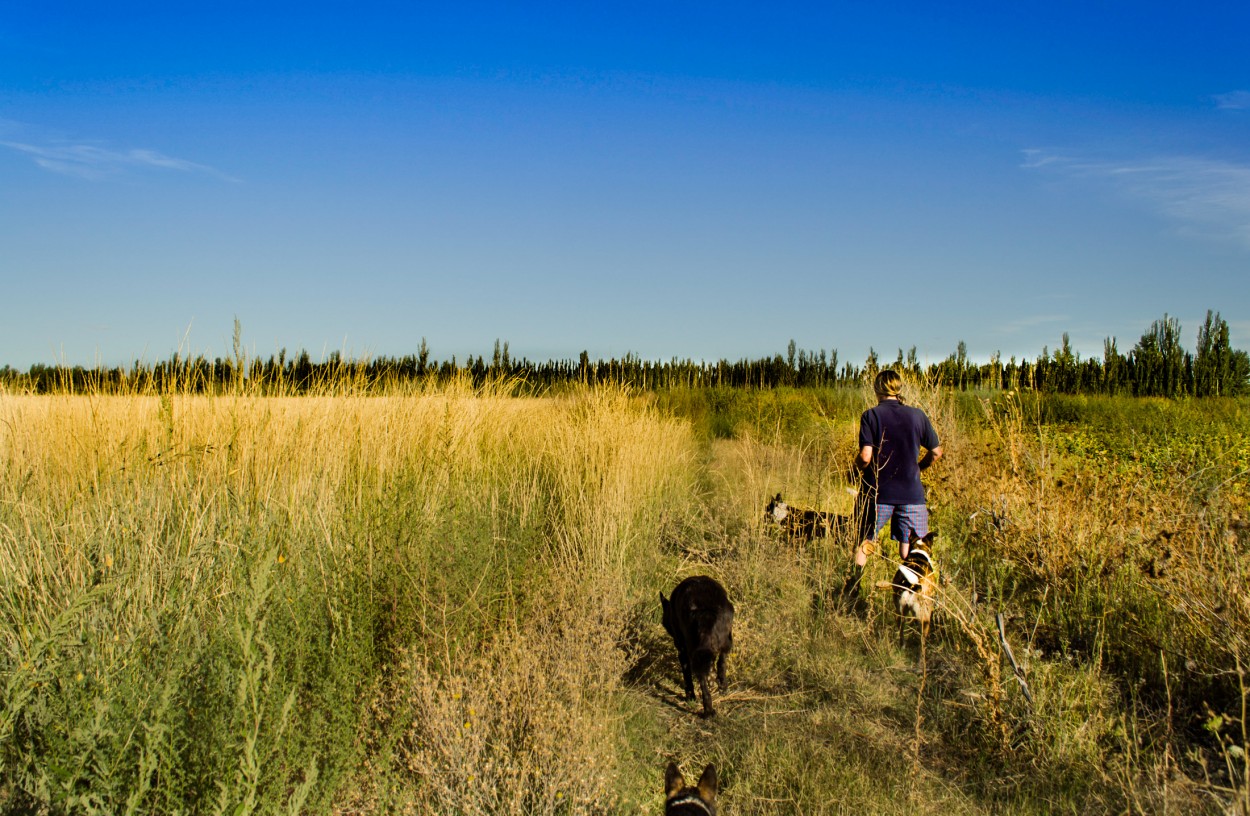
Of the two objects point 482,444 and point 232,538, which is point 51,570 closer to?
point 232,538

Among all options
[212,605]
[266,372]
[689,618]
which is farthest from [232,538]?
[266,372]

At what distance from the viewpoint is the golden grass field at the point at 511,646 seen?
9.35ft

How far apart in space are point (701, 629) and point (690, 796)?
3.82ft

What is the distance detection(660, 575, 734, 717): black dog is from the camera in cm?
410

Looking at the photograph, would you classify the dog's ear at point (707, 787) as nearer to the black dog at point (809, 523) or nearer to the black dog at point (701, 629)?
the black dog at point (701, 629)

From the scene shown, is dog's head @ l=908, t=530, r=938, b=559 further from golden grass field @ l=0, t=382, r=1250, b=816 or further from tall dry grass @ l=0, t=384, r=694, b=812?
tall dry grass @ l=0, t=384, r=694, b=812

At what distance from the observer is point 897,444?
6.07 m

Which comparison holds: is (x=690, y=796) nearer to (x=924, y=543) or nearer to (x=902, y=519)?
(x=924, y=543)

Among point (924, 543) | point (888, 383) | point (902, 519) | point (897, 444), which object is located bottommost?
point (924, 543)

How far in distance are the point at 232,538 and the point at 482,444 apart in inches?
206

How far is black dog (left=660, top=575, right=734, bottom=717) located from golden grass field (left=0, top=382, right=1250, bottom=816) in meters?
0.23

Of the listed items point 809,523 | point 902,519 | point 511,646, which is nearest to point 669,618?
point 511,646

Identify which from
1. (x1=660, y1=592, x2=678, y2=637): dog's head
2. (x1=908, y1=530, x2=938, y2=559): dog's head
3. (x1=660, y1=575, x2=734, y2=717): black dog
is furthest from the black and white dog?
(x1=660, y1=592, x2=678, y2=637): dog's head

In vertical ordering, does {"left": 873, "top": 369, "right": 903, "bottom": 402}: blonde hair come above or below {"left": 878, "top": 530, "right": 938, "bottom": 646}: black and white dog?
above
